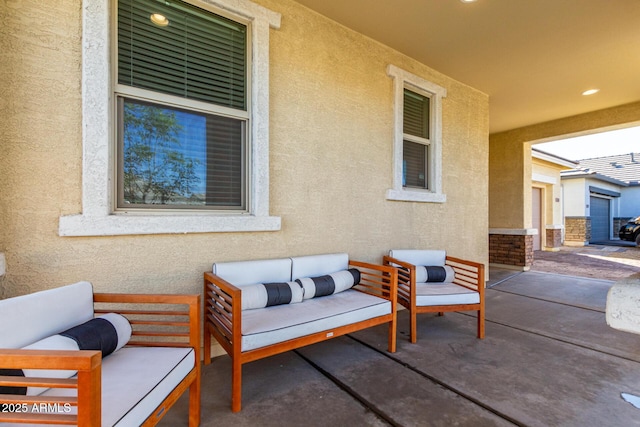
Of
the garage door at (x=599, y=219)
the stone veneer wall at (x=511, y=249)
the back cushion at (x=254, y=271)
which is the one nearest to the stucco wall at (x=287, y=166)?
the back cushion at (x=254, y=271)

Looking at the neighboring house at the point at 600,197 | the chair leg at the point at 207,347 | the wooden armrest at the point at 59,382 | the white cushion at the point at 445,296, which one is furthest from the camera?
the neighboring house at the point at 600,197

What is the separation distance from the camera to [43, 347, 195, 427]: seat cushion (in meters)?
1.08

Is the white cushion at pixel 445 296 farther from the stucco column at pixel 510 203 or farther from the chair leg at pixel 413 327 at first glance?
the stucco column at pixel 510 203

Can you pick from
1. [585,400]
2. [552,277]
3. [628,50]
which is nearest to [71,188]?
[585,400]

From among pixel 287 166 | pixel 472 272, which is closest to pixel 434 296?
pixel 472 272

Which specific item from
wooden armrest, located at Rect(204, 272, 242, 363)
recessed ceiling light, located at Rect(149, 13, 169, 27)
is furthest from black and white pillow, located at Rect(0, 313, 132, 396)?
recessed ceiling light, located at Rect(149, 13, 169, 27)

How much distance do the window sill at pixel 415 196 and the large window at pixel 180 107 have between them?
180 cm

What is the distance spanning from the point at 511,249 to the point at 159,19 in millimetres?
7069

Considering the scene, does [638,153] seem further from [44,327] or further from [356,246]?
[44,327]

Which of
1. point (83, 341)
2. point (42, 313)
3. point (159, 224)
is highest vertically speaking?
point (159, 224)

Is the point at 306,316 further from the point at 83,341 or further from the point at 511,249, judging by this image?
the point at 511,249

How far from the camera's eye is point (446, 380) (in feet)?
6.94

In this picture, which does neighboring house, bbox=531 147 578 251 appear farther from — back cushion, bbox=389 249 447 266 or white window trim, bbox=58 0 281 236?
white window trim, bbox=58 0 281 236

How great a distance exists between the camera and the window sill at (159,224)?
192 centimetres
